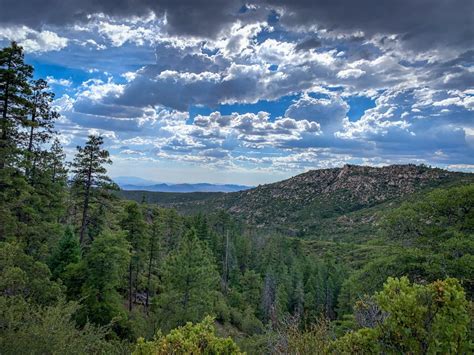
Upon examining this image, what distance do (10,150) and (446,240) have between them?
860 inches

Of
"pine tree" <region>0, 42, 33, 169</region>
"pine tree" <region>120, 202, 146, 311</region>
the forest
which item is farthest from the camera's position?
"pine tree" <region>120, 202, 146, 311</region>

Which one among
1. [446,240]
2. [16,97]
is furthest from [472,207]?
[16,97]

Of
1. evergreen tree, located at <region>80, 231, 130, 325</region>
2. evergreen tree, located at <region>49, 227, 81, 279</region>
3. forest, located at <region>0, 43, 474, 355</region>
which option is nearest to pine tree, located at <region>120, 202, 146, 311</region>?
forest, located at <region>0, 43, 474, 355</region>

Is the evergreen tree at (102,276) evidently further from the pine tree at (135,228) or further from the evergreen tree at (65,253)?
the pine tree at (135,228)

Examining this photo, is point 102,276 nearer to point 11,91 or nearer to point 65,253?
point 65,253

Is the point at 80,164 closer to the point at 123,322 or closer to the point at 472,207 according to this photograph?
the point at 123,322

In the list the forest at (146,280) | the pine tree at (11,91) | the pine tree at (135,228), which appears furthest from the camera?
the pine tree at (135,228)

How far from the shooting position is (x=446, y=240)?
57.3 feet

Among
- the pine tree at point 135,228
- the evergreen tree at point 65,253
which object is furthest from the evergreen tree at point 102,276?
the pine tree at point 135,228

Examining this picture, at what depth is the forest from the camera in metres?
6.13

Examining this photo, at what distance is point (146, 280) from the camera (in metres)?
38.2

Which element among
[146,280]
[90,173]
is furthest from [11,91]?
[146,280]

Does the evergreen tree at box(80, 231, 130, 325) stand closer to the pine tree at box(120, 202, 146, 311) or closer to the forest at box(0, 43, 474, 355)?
the forest at box(0, 43, 474, 355)

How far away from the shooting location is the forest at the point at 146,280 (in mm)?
6129
